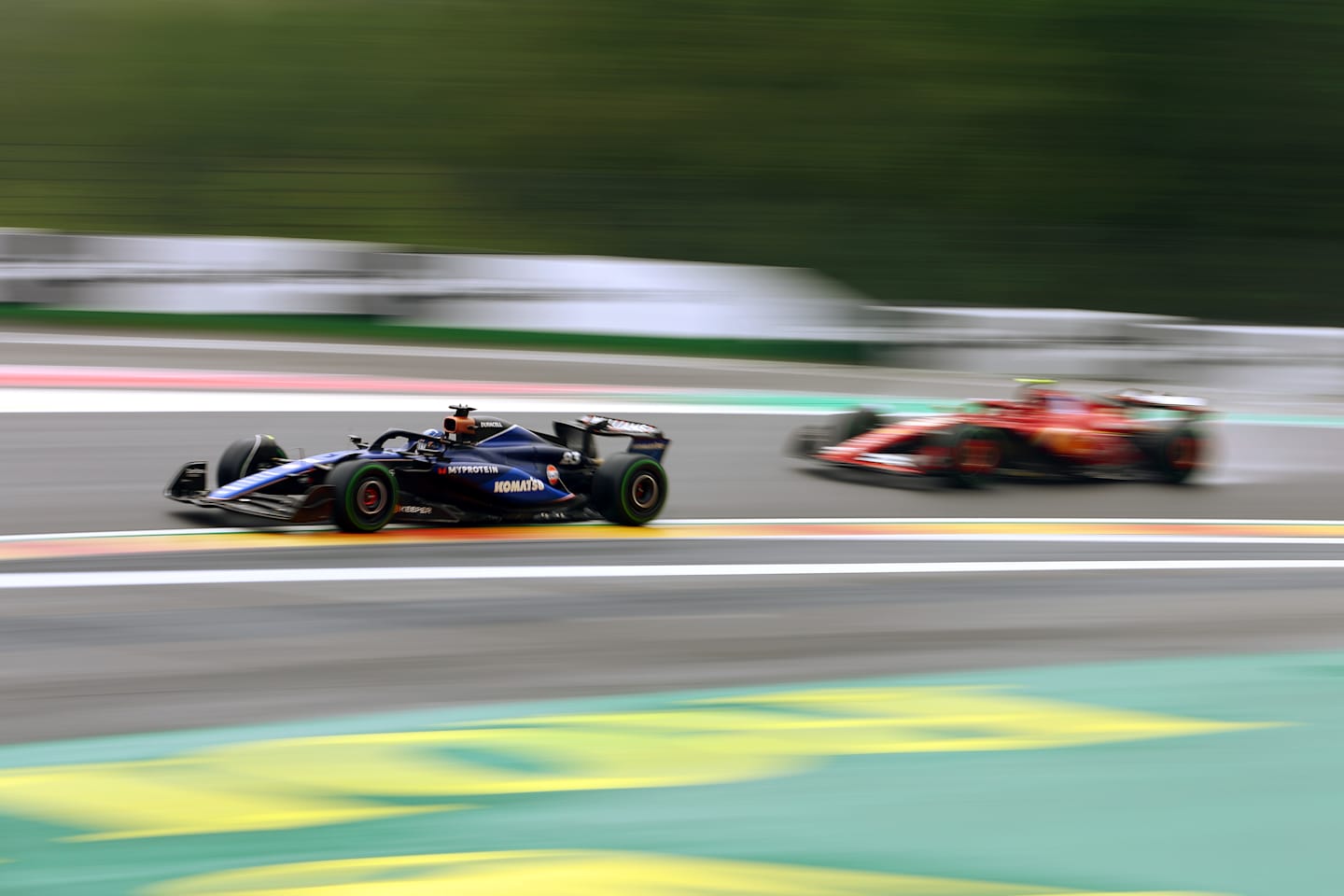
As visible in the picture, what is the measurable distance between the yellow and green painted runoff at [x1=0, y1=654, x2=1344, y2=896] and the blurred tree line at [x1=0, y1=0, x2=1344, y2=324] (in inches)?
676

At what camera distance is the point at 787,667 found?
595cm

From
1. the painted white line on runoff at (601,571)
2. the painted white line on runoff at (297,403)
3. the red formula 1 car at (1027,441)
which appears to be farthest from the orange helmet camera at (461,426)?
the painted white line on runoff at (297,403)

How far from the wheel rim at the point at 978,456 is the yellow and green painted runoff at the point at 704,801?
527 cm

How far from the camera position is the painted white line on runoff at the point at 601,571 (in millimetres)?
6711

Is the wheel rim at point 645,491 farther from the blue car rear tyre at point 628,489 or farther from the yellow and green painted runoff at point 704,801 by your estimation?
the yellow and green painted runoff at point 704,801

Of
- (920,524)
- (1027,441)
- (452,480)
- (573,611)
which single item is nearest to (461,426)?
(452,480)

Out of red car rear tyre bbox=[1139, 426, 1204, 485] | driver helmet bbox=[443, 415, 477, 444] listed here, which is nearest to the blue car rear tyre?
driver helmet bbox=[443, 415, 477, 444]

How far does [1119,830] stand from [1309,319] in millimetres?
20958

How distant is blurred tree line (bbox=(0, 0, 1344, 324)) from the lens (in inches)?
896

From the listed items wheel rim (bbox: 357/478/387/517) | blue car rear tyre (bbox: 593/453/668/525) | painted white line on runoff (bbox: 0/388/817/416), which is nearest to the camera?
wheel rim (bbox: 357/478/387/517)

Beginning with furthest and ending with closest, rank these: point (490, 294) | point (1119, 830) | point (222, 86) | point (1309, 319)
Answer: point (222, 86) < point (1309, 319) < point (490, 294) < point (1119, 830)

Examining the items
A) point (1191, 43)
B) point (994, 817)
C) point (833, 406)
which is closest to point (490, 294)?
point (833, 406)

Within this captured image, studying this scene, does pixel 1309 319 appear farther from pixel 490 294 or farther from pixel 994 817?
pixel 994 817

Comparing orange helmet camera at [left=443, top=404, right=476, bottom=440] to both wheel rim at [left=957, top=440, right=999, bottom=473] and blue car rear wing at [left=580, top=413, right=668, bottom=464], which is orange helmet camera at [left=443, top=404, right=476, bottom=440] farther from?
wheel rim at [left=957, top=440, right=999, bottom=473]
